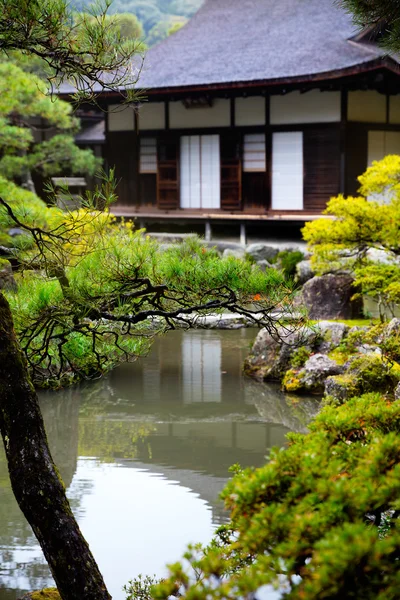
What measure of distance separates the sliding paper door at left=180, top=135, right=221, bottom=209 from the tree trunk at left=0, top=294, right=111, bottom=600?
13.9m

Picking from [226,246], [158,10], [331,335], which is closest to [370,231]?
[331,335]

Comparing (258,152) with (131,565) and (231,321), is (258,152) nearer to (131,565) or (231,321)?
(231,321)

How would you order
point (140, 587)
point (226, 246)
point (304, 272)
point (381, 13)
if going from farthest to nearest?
point (226, 246) → point (304, 272) → point (140, 587) → point (381, 13)

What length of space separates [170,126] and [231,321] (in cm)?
687

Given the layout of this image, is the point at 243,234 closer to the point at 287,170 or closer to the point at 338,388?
the point at 287,170

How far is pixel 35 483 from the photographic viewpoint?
3625mm

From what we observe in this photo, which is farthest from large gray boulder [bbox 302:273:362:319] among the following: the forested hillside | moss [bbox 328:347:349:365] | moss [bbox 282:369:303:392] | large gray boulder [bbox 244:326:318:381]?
the forested hillside

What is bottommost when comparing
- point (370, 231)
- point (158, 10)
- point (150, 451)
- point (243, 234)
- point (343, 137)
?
point (150, 451)

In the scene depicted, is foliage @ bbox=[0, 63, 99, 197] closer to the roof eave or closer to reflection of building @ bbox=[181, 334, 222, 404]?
the roof eave

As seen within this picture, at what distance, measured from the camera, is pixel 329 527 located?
2.14 meters

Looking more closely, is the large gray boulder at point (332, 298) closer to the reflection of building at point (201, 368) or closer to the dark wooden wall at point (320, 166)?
the reflection of building at point (201, 368)

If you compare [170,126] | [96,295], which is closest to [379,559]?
[96,295]

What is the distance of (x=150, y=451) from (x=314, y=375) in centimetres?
263

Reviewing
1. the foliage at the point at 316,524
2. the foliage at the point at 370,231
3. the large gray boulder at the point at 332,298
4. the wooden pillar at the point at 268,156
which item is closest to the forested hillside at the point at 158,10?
the wooden pillar at the point at 268,156
